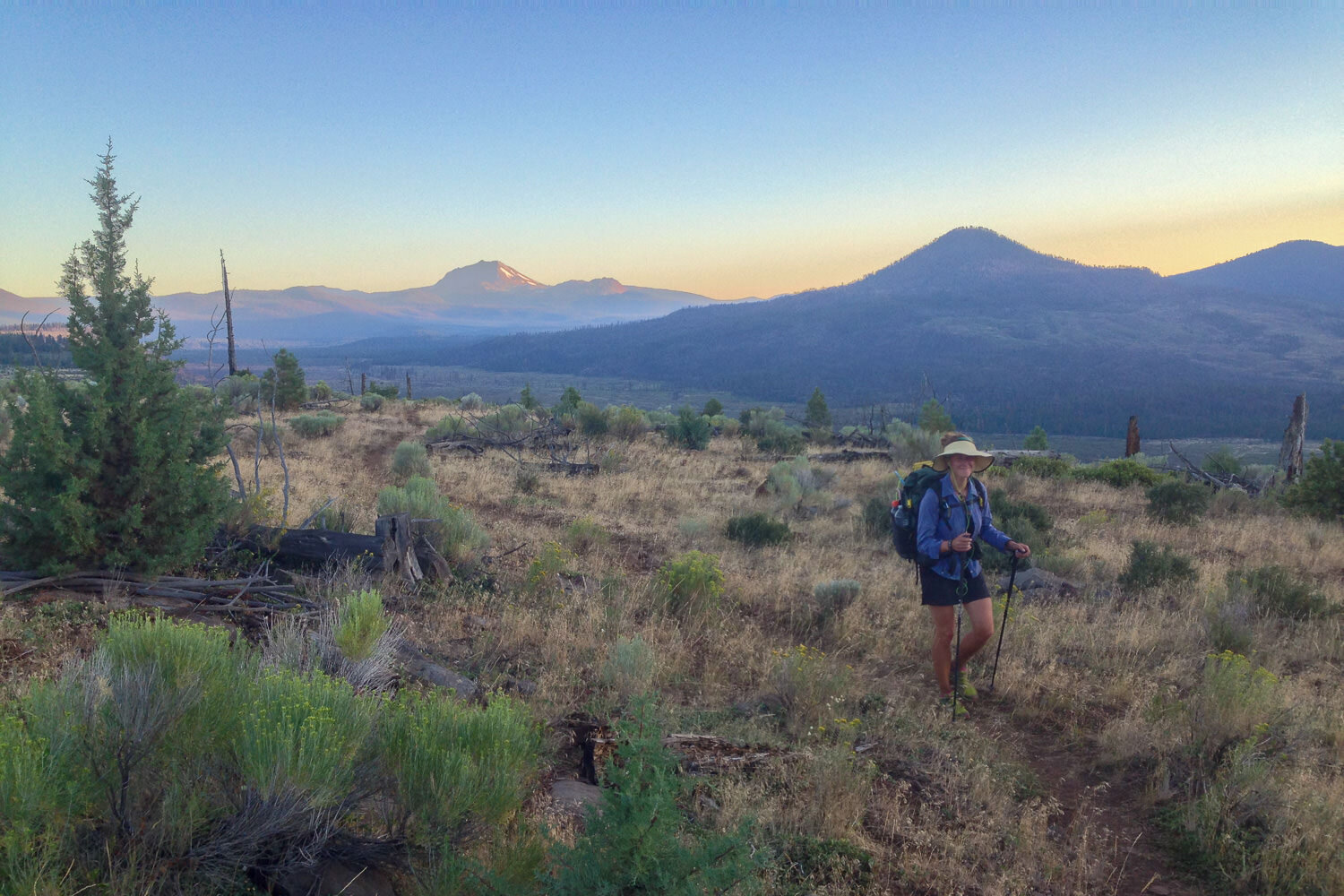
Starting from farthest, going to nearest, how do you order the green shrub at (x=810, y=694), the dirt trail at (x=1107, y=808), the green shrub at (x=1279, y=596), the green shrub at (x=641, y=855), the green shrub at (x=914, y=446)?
1. the green shrub at (x=914, y=446)
2. the green shrub at (x=1279, y=596)
3. the green shrub at (x=810, y=694)
4. the dirt trail at (x=1107, y=808)
5. the green shrub at (x=641, y=855)

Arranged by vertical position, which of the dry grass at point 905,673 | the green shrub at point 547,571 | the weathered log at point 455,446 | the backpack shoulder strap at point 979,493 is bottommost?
the dry grass at point 905,673

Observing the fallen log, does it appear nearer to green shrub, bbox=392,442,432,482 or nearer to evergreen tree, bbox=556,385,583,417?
green shrub, bbox=392,442,432,482

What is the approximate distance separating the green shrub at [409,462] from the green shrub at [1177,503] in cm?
1293

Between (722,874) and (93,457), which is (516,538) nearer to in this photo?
(93,457)

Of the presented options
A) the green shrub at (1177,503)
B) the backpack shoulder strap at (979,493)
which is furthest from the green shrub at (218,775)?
the green shrub at (1177,503)

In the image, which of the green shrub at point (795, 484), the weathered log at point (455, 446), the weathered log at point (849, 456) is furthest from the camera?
the weathered log at point (849, 456)

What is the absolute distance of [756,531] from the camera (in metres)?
10.3

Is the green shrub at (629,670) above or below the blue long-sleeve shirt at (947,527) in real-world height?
below

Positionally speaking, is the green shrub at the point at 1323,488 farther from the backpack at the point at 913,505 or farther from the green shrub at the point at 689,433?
the green shrub at the point at 689,433

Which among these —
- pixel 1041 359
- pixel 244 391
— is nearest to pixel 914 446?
pixel 244 391

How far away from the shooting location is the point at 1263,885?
326cm

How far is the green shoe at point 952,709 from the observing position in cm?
509

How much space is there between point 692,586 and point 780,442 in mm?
15035

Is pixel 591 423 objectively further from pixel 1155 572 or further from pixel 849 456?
pixel 1155 572
